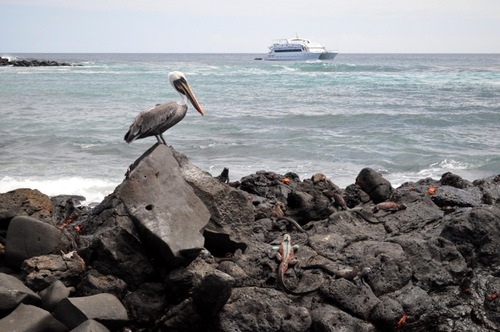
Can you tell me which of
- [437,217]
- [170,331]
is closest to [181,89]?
[170,331]

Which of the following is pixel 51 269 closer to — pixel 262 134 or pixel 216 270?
pixel 216 270

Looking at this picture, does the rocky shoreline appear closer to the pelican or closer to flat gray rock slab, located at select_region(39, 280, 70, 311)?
flat gray rock slab, located at select_region(39, 280, 70, 311)

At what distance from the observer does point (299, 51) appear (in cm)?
10012

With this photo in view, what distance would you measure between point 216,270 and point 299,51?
96.1m

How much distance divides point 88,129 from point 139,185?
1899cm

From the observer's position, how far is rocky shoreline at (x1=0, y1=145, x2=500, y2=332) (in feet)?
19.9

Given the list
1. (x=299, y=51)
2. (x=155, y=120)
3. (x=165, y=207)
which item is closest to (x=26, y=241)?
(x=165, y=207)

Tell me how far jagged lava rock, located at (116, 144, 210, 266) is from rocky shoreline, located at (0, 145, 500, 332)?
0.04 feet

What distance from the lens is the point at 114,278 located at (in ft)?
21.3

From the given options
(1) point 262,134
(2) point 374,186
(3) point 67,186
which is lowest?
(1) point 262,134

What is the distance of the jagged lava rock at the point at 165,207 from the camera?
6398mm

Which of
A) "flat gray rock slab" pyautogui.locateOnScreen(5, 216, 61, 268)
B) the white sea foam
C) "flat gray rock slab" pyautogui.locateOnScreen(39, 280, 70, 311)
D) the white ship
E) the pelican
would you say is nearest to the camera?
"flat gray rock slab" pyautogui.locateOnScreen(39, 280, 70, 311)

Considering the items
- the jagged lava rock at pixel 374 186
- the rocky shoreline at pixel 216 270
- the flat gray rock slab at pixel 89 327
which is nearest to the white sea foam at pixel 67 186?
the jagged lava rock at pixel 374 186

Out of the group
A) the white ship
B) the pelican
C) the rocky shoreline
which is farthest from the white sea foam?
the white ship
